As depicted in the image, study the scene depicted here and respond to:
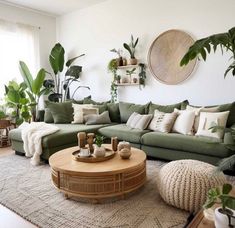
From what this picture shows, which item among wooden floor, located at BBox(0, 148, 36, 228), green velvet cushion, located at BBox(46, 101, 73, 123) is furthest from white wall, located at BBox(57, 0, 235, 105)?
wooden floor, located at BBox(0, 148, 36, 228)

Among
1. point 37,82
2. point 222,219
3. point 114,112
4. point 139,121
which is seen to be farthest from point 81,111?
point 222,219

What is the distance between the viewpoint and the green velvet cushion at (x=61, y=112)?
14.5 feet

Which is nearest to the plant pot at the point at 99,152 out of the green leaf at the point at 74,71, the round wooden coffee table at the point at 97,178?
the round wooden coffee table at the point at 97,178

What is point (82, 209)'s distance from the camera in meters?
2.14

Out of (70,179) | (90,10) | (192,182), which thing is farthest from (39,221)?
(90,10)

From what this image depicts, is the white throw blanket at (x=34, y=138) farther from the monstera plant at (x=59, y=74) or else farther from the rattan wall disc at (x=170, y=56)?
the rattan wall disc at (x=170, y=56)

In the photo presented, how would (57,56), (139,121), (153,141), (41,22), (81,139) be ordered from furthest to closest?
(41,22) → (57,56) → (139,121) → (153,141) → (81,139)

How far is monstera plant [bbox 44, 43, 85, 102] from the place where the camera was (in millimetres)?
5180

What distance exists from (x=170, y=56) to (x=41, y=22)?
3.27m

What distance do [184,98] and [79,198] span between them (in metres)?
2.63

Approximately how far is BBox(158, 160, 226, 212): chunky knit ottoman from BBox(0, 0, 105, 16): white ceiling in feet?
13.6

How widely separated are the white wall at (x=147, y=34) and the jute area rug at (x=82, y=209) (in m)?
1.94

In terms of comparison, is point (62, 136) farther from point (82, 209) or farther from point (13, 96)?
point (13, 96)

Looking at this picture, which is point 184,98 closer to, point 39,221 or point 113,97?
point 113,97
